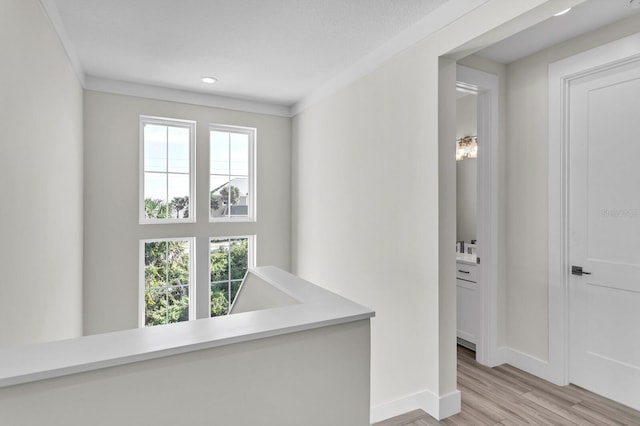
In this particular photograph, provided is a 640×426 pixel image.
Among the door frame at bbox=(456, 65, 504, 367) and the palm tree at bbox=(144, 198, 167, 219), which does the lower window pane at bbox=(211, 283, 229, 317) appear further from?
the door frame at bbox=(456, 65, 504, 367)

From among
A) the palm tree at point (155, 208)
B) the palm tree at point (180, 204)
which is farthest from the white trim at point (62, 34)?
the palm tree at point (180, 204)

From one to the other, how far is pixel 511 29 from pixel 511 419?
2291 mm

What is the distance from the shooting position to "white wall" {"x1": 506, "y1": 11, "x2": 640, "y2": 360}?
2.73 m

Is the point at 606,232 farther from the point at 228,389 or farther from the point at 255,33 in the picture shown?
the point at 255,33

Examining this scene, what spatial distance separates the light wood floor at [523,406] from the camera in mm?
2152

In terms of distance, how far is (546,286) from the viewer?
107 inches

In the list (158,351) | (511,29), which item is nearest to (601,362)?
(511,29)

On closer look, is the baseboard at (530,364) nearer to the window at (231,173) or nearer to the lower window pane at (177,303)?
the window at (231,173)

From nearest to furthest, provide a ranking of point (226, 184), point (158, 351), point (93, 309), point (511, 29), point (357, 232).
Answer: point (158, 351) < point (511, 29) < point (357, 232) < point (93, 309) < point (226, 184)

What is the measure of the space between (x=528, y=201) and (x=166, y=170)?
11.3 ft

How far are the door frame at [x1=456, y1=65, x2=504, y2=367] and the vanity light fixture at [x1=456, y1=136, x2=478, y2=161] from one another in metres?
0.93

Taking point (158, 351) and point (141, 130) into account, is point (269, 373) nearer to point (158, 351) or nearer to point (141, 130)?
point (158, 351)

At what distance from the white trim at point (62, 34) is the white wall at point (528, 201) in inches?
131

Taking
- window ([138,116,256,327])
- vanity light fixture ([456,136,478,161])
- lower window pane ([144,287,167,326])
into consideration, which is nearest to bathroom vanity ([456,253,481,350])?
vanity light fixture ([456,136,478,161])
